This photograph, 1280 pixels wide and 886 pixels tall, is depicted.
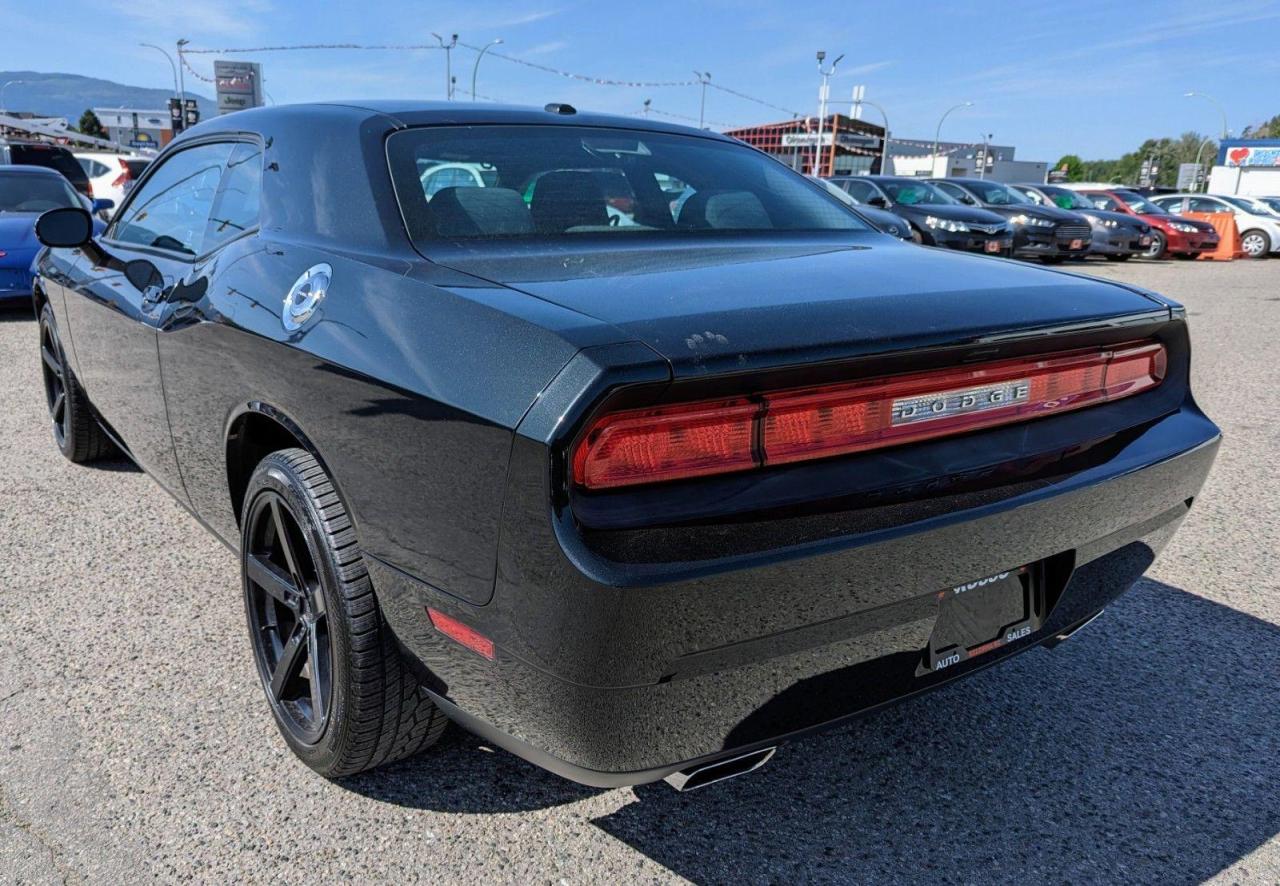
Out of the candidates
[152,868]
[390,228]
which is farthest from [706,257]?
[152,868]

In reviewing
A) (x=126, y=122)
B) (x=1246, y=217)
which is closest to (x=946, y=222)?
(x=1246, y=217)

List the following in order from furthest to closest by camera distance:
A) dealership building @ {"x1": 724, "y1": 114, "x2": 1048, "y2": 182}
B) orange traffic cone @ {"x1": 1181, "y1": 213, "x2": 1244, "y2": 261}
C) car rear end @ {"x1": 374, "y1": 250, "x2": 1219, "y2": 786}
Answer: dealership building @ {"x1": 724, "y1": 114, "x2": 1048, "y2": 182}, orange traffic cone @ {"x1": 1181, "y1": 213, "x2": 1244, "y2": 261}, car rear end @ {"x1": 374, "y1": 250, "x2": 1219, "y2": 786}

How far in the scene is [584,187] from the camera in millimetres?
2451

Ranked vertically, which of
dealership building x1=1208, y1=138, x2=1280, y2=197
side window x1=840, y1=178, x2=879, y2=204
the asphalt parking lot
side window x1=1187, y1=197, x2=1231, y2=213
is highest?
dealership building x1=1208, y1=138, x2=1280, y2=197

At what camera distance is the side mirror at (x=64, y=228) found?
3182mm

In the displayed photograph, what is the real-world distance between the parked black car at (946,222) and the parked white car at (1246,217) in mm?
10455

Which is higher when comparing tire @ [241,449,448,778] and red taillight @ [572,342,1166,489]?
red taillight @ [572,342,1166,489]

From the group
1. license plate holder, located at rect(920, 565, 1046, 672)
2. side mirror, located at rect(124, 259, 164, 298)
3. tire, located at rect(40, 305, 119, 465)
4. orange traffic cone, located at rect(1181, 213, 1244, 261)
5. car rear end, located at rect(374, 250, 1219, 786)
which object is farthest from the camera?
orange traffic cone, located at rect(1181, 213, 1244, 261)

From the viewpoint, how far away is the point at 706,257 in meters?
2.14

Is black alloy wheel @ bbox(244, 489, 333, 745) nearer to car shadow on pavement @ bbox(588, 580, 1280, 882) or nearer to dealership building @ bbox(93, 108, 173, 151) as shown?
car shadow on pavement @ bbox(588, 580, 1280, 882)

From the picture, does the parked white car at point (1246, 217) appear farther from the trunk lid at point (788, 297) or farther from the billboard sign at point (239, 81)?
the billboard sign at point (239, 81)

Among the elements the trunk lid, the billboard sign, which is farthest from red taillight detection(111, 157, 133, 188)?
the billboard sign

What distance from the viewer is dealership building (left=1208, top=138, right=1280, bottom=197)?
56938 millimetres

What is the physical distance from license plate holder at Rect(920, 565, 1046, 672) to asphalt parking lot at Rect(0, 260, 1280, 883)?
0.38 m
